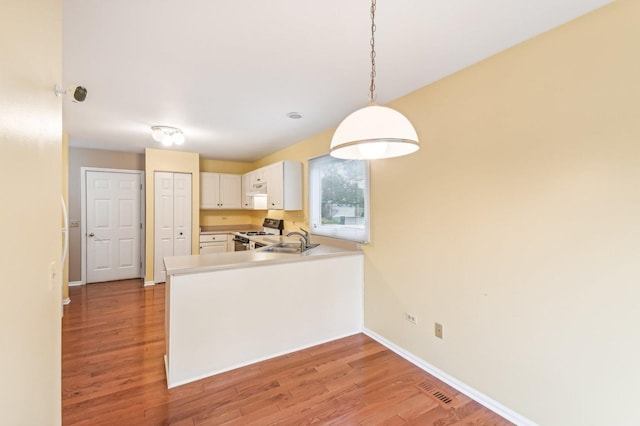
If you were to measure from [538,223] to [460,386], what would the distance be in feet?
4.59

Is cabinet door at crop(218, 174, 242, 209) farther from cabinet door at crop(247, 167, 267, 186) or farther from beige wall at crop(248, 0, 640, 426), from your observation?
beige wall at crop(248, 0, 640, 426)

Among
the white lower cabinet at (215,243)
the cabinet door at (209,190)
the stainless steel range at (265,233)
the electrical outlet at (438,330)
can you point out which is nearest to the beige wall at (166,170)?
the white lower cabinet at (215,243)

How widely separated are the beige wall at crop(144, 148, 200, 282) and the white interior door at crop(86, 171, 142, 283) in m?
0.73

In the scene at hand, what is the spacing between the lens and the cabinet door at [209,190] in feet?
19.1

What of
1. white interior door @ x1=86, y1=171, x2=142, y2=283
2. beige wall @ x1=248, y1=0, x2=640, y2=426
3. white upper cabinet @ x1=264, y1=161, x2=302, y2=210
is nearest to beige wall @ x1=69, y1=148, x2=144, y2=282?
white interior door @ x1=86, y1=171, x2=142, y2=283

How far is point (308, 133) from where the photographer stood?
401cm

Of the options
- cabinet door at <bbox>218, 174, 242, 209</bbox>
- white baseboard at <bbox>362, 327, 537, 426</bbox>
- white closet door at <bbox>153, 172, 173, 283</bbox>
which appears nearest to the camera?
white baseboard at <bbox>362, 327, 537, 426</bbox>

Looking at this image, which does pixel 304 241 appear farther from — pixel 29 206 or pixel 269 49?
pixel 29 206

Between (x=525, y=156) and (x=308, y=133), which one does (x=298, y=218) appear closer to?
(x=308, y=133)

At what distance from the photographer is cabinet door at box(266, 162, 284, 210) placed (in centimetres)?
439

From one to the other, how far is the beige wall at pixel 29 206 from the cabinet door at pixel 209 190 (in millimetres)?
4651

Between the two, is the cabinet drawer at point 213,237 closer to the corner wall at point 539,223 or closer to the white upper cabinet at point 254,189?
the white upper cabinet at point 254,189

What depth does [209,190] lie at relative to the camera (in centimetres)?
589

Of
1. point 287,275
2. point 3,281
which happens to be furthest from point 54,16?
point 287,275
